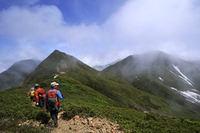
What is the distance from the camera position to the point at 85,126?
12867 mm

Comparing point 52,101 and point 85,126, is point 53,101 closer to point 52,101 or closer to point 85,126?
point 52,101

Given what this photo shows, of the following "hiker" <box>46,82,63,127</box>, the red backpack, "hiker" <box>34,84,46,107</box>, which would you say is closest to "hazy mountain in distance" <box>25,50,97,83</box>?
"hiker" <box>34,84,46,107</box>

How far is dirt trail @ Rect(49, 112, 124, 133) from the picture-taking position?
40.4ft

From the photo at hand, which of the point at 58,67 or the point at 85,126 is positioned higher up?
the point at 58,67

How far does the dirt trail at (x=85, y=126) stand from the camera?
1232 centimetres

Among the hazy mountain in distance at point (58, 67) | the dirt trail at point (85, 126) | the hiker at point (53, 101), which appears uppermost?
the hazy mountain in distance at point (58, 67)

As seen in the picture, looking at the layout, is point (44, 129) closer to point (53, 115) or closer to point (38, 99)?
point (53, 115)

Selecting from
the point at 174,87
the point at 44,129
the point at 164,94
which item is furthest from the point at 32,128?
the point at 174,87

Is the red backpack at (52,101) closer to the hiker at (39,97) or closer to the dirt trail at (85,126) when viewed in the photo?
the dirt trail at (85,126)

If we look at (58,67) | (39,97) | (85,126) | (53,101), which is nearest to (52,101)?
(53,101)

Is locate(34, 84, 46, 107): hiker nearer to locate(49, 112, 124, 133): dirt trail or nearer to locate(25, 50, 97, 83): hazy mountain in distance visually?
locate(49, 112, 124, 133): dirt trail

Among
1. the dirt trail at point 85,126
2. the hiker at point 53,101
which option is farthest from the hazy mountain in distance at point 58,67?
the hiker at point 53,101

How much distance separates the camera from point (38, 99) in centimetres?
1730

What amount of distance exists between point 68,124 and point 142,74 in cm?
18769
